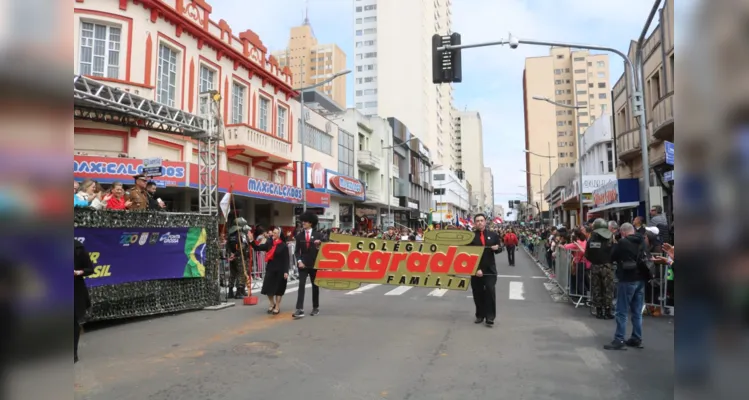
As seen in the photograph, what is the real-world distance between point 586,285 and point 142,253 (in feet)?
31.1

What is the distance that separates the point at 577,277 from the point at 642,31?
218 inches

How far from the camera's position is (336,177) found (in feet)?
104

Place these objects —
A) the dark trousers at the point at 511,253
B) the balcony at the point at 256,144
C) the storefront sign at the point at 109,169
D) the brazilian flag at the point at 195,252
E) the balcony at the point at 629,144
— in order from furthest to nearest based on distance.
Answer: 1. the balcony at the point at 629,144
2. the balcony at the point at 256,144
3. the dark trousers at the point at 511,253
4. the storefront sign at the point at 109,169
5. the brazilian flag at the point at 195,252

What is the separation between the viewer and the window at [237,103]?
904 inches

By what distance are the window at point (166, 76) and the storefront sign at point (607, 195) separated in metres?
20.9

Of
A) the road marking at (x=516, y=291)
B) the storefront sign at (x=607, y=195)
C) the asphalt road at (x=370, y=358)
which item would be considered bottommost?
the road marking at (x=516, y=291)

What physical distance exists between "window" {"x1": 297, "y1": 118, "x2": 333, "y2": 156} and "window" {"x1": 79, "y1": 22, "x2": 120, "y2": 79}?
526 inches

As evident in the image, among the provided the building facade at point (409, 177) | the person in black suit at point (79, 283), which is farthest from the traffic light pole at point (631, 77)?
the building facade at point (409, 177)

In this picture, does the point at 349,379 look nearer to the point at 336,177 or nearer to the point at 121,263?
the point at 121,263

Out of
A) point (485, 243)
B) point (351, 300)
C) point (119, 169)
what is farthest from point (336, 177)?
point (485, 243)

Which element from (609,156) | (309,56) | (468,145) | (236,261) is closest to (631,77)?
(236,261)

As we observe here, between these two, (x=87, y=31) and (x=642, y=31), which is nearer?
(x=642, y=31)

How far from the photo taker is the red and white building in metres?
16.1

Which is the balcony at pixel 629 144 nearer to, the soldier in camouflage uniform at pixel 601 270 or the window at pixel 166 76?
the soldier in camouflage uniform at pixel 601 270
